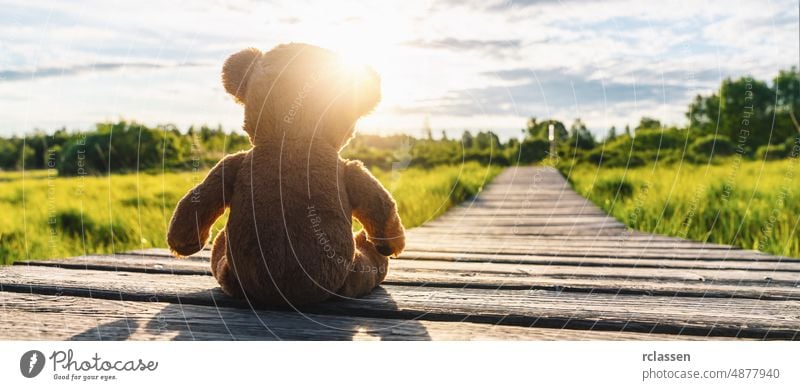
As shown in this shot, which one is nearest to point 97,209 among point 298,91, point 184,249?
point 184,249

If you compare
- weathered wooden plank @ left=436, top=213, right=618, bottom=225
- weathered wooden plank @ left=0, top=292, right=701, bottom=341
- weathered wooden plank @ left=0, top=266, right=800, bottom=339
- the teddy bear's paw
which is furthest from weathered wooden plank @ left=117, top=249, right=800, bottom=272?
weathered wooden plank @ left=436, top=213, right=618, bottom=225

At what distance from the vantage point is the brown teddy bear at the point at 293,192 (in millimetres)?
1309

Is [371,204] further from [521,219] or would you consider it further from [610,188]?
[610,188]

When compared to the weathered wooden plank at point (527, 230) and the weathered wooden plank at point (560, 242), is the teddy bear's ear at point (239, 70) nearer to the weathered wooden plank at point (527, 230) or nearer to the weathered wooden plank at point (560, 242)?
the weathered wooden plank at point (560, 242)

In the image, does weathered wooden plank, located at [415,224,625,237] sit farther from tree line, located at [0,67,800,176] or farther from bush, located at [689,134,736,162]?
bush, located at [689,134,736,162]

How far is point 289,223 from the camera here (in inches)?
51.1

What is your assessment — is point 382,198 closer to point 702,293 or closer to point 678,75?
point 702,293

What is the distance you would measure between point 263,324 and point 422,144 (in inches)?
83.9

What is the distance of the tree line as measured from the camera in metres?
2.05

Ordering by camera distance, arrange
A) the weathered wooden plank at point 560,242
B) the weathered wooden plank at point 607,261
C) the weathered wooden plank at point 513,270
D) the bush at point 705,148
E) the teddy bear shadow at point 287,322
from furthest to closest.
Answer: the bush at point 705,148 < the weathered wooden plank at point 560,242 < the weathered wooden plank at point 607,261 < the weathered wooden plank at point 513,270 < the teddy bear shadow at point 287,322

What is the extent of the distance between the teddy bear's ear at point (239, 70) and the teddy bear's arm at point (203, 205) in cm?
15

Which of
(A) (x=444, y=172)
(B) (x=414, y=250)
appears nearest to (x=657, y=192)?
(A) (x=444, y=172)
